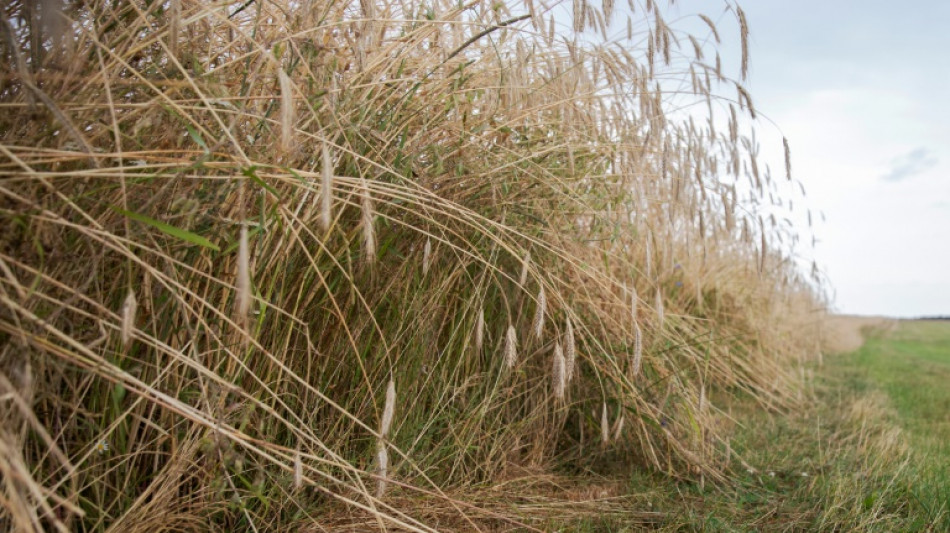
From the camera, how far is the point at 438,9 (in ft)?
6.78

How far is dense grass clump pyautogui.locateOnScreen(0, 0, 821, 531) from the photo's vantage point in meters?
1.08

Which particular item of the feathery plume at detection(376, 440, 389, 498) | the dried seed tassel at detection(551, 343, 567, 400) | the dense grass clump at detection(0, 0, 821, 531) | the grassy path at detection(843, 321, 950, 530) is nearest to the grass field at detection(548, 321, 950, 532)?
the grassy path at detection(843, 321, 950, 530)

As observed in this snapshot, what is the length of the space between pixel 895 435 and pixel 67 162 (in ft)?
9.37

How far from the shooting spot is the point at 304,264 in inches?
59.4

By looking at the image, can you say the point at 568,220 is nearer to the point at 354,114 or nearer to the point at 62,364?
the point at 354,114

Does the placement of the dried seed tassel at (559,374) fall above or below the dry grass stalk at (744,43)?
below

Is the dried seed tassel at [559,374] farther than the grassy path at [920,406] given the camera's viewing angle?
No

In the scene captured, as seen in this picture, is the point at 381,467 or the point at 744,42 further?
the point at 744,42

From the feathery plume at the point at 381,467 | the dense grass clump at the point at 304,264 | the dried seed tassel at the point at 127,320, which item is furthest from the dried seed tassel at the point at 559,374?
the dried seed tassel at the point at 127,320

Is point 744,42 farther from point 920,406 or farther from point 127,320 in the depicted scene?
point 920,406

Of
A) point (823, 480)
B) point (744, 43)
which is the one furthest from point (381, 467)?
point (744, 43)

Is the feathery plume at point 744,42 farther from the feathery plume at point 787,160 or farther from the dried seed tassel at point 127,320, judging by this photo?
the dried seed tassel at point 127,320

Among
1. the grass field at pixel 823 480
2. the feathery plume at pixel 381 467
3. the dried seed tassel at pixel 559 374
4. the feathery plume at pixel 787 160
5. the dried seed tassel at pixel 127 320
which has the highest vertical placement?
the feathery plume at pixel 787 160

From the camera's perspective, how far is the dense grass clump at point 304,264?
1.08 meters
